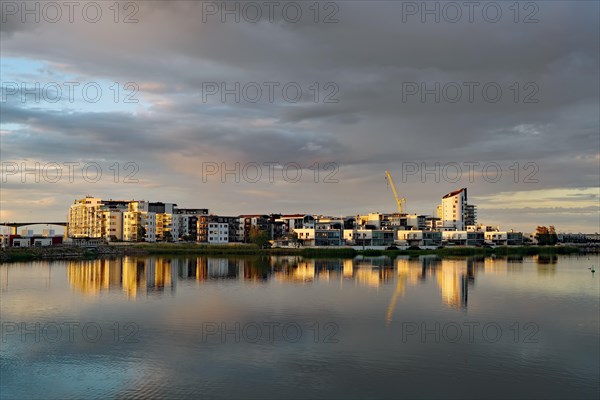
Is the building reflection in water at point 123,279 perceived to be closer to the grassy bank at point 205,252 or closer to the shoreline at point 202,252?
the shoreline at point 202,252

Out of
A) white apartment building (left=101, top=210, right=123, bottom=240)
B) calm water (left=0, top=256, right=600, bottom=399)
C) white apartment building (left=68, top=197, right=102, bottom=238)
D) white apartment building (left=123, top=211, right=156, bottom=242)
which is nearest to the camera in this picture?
calm water (left=0, top=256, right=600, bottom=399)

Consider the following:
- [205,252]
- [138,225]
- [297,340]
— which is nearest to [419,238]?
[205,252]

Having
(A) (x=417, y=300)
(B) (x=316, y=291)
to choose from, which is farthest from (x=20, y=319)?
(A) (x=417, y=300)

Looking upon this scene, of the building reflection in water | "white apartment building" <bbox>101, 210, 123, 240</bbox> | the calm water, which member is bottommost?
the calm water

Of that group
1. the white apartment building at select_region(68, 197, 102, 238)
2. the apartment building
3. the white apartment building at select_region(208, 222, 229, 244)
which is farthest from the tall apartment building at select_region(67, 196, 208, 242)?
the apartment building

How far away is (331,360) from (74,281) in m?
27.3

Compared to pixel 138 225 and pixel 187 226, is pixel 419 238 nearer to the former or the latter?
pixel 187 226

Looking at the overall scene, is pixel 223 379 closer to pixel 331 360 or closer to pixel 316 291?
Answer: pixel 331 360

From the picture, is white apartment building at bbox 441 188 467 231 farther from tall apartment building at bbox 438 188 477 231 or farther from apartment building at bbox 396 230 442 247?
apartment building at bbox 396 230 442 247

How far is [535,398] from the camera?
43.4 feet

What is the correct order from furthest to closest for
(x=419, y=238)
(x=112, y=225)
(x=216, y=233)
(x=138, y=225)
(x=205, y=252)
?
(x=112, y=225), (x=419, y=238), (x=138, y=225), (x=216, y=233), (x=205, y=252)

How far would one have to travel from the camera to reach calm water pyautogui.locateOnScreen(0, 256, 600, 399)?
14031 mm

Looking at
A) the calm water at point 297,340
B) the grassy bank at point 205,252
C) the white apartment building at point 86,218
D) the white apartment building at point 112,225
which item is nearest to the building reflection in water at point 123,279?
A: the calm water at point 297,340

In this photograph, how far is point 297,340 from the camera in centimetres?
1900
